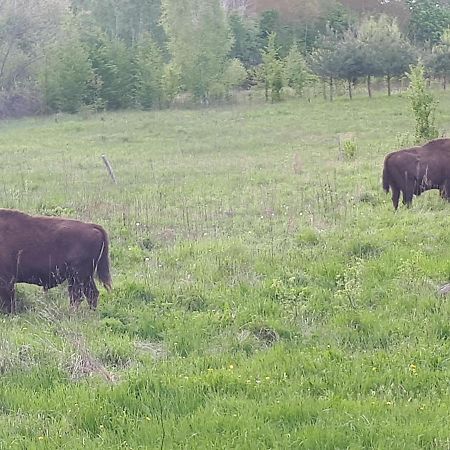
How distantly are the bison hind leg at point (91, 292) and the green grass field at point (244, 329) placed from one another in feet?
0.55

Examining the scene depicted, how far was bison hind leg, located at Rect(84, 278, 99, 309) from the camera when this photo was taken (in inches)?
316

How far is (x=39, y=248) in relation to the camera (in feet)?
26.8

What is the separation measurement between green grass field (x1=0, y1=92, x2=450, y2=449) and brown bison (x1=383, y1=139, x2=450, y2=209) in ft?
1.08

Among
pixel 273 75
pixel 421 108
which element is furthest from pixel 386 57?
pixel 421 108

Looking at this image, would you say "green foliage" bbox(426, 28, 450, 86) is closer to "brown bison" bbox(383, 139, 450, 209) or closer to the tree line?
the tree line

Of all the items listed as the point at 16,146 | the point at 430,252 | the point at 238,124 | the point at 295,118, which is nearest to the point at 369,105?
the point at 295,118

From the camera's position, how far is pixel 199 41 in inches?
2034

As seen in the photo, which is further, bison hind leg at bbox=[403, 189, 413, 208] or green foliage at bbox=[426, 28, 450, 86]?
green foliage at bbox=[426, 28, 450, 86]

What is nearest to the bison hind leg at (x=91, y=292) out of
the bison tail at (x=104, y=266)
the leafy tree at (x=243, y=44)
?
the bison tail at (x=104, y=266)

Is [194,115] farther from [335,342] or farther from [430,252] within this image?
[335,342]

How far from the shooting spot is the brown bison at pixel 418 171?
13422mm

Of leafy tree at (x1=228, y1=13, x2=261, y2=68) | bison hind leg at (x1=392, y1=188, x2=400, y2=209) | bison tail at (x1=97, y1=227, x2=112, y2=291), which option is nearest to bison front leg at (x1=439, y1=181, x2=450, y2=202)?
bison hind leg at (x1=392, y1=188, x2=400, y2=209)

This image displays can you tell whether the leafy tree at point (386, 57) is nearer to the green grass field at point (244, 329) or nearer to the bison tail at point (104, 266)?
the green grass field at point (244, 329)

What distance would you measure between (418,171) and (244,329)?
760 centimetres
